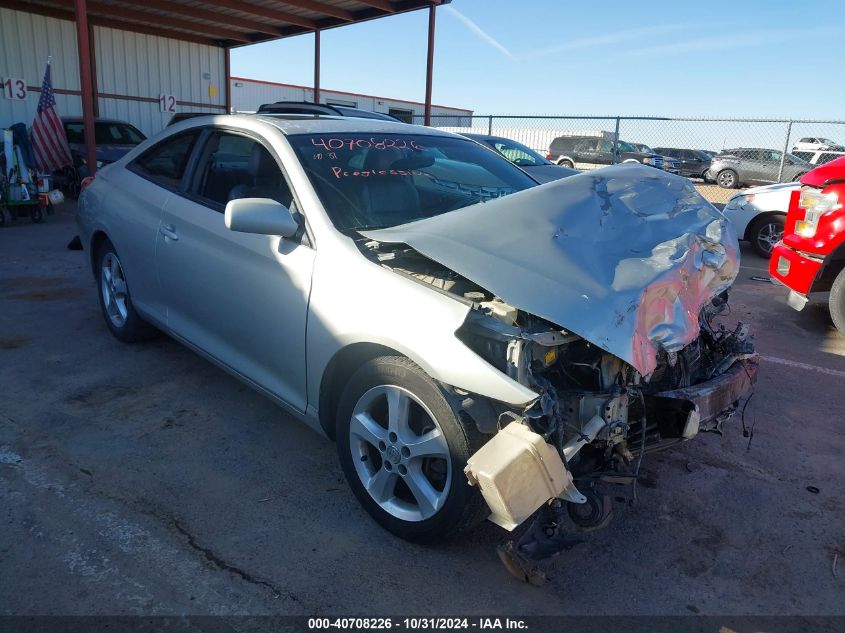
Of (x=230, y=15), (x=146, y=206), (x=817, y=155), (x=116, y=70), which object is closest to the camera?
(x=146, y=206)

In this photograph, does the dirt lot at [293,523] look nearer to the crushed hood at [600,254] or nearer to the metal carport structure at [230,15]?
the crushed hood at [600,254]

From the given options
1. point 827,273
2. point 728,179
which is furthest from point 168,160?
point 728,179

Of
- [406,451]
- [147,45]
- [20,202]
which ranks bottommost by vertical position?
[20,202]

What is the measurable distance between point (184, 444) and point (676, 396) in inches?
97.4

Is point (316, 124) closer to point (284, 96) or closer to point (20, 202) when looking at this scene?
point (20, 202)

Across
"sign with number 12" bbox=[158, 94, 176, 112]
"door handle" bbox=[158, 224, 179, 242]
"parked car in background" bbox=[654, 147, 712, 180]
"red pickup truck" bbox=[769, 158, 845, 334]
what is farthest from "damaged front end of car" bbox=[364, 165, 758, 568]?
"parked car in background" bbox=[654, 147, 712, 180]

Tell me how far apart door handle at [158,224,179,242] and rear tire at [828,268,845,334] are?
5.12 meters

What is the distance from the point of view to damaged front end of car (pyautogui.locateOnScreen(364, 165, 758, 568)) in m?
2.18

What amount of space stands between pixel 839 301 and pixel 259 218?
485 cm

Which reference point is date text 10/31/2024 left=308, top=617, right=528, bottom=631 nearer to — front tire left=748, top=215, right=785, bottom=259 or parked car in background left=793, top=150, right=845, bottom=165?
front tire left=748, top=215, right=785, bottom=259

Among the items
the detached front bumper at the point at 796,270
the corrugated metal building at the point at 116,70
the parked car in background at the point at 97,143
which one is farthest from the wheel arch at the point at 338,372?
the corrugated metal building at the point at 116,70

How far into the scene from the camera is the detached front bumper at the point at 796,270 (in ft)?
17.7

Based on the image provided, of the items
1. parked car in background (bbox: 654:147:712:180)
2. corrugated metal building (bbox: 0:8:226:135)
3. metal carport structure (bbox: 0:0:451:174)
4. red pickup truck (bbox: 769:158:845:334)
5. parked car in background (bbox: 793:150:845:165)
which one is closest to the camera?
red pickup truck (bbox: 769:158:845:334)

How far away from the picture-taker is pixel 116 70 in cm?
1664
